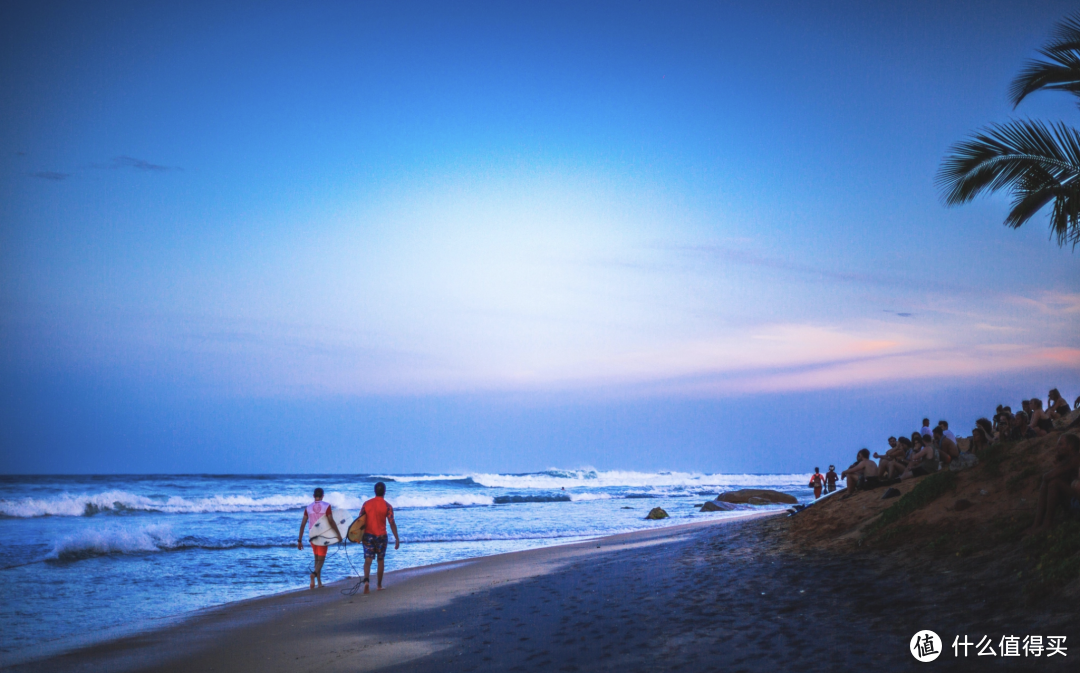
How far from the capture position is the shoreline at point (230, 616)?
859 cm

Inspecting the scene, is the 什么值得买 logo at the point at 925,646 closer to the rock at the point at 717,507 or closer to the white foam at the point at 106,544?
the white foam at the point at 106,544

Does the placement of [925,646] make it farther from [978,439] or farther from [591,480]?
[591,480]

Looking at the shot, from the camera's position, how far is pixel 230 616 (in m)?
11.3

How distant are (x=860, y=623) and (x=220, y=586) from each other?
526 inches

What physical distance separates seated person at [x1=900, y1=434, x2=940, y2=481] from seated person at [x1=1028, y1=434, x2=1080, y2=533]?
5.81 metres

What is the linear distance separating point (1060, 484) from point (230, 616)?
40.4 feet

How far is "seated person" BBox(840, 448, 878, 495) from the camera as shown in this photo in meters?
15.1

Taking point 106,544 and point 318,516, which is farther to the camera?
point 106,544

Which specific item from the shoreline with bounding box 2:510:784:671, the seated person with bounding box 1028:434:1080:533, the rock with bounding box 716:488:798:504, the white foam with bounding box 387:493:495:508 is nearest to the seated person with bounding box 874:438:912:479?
the shoreline with bounding box 2:510:784:671

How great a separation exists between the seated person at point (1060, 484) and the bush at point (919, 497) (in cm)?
286

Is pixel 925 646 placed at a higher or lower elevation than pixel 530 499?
higher

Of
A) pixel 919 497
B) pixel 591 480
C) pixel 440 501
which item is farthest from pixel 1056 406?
pixel 591 480

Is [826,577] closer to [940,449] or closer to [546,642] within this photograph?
[546,642]

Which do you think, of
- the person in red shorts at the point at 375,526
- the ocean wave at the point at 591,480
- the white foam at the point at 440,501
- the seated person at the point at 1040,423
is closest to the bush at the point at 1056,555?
the seated person at the point at 1040,423
